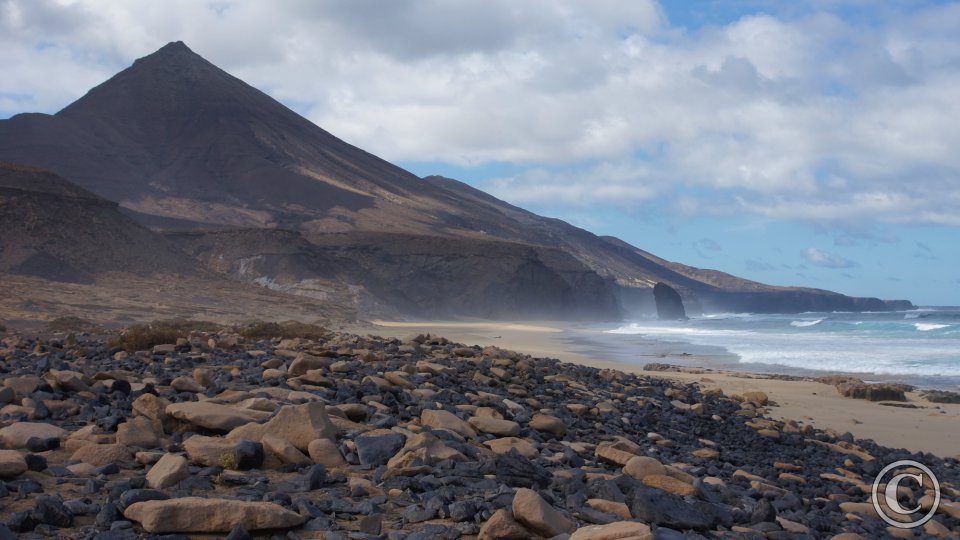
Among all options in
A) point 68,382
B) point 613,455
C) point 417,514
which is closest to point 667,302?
point 613,455

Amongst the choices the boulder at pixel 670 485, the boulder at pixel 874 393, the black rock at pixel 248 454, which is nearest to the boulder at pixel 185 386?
the black rock at pixel 248 454

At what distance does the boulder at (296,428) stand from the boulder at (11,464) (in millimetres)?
1255

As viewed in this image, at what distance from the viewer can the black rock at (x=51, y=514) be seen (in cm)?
380

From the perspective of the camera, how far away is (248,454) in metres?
4.97

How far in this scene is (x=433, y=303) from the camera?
71.2m

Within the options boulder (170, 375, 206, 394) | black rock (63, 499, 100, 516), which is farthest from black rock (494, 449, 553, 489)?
boulder (170, 375, 206, 394)

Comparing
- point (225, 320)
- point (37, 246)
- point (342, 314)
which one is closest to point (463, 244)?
point (342, 314)

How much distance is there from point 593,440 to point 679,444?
1610 mm

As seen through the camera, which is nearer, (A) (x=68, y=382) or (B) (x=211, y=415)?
(B) (x=211, y=415)

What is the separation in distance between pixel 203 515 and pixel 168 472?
823 millimetres

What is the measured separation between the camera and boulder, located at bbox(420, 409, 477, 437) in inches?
257

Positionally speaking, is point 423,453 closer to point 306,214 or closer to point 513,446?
point 513,446

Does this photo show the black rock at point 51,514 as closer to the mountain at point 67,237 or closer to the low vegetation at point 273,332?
the low vegetation at point 273,332

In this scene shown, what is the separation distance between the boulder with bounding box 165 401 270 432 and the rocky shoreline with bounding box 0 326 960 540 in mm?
16
